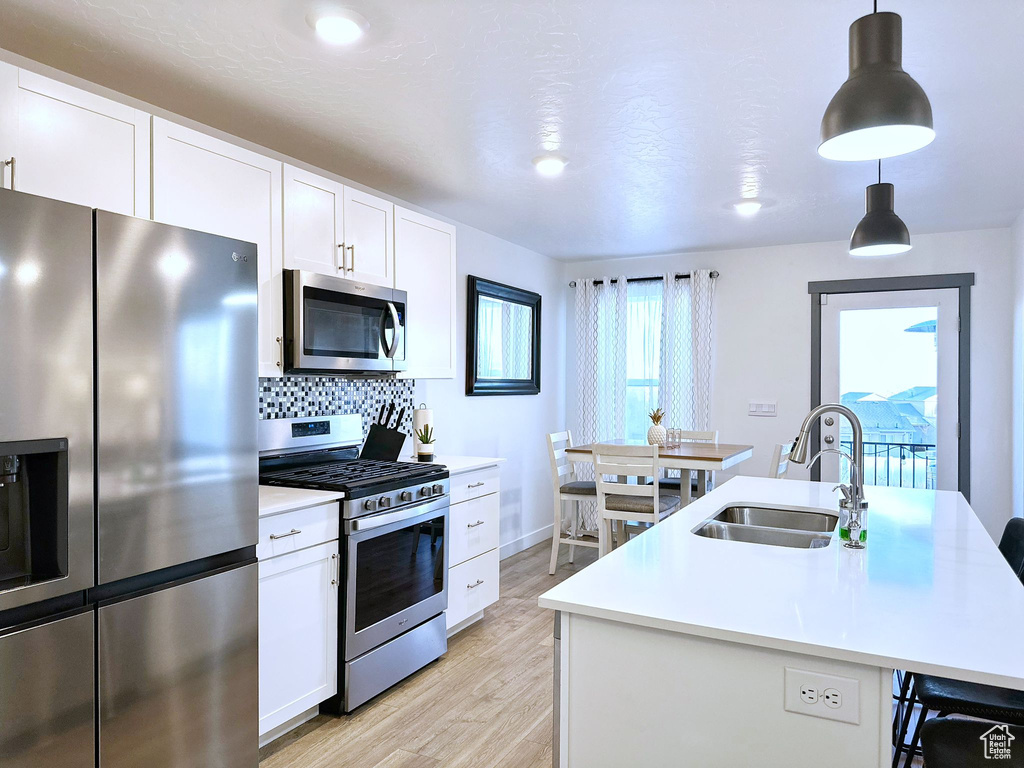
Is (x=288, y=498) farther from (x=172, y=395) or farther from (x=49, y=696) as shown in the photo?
(x=49, y=696)

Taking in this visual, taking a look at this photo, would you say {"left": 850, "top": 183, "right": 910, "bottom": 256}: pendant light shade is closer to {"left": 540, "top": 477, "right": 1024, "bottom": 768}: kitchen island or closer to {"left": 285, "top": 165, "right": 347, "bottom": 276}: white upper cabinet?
{"left": 540, "top": 477, "right": 1024, "bottom": 768}: kitchen island

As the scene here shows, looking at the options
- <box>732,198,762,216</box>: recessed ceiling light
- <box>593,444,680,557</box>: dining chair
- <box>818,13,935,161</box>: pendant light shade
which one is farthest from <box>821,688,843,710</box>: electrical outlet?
<box>732,198,762,216</box>: recessed ceiling light

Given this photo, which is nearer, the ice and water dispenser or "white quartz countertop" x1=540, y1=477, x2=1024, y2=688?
"white quartz countertop" x1=540, y1=477, x2=1024, y2=688

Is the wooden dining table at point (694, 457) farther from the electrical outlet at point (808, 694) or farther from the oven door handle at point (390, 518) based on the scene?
the electrical outlet at point (808, 694)

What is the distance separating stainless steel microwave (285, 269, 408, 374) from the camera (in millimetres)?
2717

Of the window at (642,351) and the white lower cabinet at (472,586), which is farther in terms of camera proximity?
the window at (642,351)

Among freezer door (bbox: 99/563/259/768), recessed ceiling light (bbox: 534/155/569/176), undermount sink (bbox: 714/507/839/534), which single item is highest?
recessed ceiling light (bbox: 534/155/569/176)

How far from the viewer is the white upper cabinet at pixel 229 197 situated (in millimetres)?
2248

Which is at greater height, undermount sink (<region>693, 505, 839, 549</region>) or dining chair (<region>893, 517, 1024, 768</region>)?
undermount sink (<region>693, 505, 839, 549</region>)

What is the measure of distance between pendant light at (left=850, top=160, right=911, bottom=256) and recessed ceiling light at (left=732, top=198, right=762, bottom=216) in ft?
4.63

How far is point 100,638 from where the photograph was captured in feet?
5.81

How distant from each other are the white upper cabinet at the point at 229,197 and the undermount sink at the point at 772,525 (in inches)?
69.2

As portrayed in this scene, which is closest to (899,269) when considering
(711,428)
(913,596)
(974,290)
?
(974,290)

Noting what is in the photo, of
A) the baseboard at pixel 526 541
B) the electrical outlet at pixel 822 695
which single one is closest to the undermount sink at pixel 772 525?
the electrical outlet at pixel 822 695
